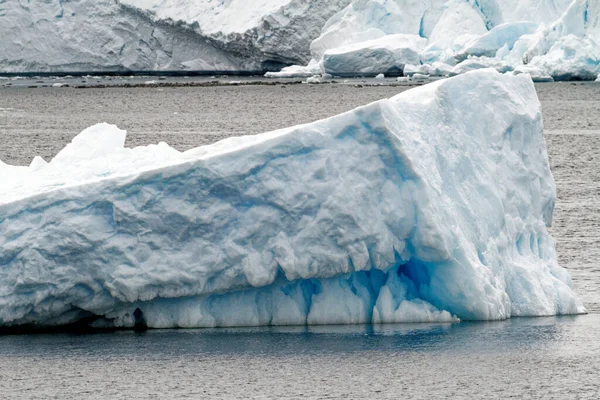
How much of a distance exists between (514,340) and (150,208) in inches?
116

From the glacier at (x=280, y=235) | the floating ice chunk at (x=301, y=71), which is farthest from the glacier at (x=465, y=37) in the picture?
the glacier at (x=280, y=235)

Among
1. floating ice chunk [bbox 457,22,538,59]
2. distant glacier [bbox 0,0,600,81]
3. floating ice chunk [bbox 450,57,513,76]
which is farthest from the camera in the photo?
floating ice chunk [bbox 457,22,538,59]

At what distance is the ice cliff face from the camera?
50.0 m

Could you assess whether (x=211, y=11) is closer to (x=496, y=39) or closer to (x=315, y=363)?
(x=496, y=39)

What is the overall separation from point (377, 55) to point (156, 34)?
1260 centimetres

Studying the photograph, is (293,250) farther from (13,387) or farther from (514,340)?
(13,387)

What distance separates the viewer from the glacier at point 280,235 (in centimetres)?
813

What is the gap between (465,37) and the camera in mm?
44656

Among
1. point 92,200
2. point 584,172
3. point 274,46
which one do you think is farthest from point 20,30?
point 92,200

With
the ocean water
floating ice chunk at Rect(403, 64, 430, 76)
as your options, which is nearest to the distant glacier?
floating ice chunk at Rect(403, 64, 430, 76)

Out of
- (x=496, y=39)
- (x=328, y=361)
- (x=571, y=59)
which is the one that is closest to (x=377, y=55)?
(x=496, y=39)

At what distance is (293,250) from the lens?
8.25m

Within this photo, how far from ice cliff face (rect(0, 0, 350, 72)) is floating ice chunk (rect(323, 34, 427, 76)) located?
275 centimetres

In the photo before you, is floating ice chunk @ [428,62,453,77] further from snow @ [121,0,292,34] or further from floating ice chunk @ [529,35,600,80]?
snow @ [121,0,292,34]
